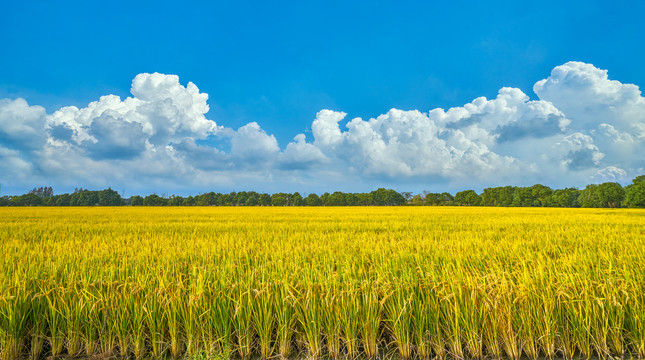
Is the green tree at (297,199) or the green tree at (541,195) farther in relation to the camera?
the green tree at (297,199)

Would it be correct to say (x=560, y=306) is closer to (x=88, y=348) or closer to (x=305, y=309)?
(x=305, y=309)

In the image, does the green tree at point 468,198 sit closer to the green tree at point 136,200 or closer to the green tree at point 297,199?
the green tree at point 297,199

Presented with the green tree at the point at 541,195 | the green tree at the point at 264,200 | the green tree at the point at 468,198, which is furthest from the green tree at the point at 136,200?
the green tree at the point at 541,195

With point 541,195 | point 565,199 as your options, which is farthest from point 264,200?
point 565,199

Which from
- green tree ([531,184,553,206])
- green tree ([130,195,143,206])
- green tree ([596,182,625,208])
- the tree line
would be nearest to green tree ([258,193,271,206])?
the tree line

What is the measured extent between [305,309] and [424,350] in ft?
3.87

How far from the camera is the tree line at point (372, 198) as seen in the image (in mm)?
85688

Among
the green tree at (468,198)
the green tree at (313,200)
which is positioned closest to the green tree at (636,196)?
the green tree at (468,198)

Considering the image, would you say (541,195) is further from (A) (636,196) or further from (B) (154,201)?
(B) (154,201)

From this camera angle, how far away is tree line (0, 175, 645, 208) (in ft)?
281

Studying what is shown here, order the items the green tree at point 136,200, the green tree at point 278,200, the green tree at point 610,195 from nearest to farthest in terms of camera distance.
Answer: the green tree at point 610,195
the green tree at point 136,200
the green tree at point 278,200

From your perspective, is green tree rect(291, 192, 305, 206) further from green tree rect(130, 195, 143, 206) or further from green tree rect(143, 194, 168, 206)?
green tree rect(130, 195, 143, 206)

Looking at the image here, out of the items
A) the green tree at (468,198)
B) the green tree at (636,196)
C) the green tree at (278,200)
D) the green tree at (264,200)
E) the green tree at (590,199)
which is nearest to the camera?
the green tree at (636,196)

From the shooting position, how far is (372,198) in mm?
117938
